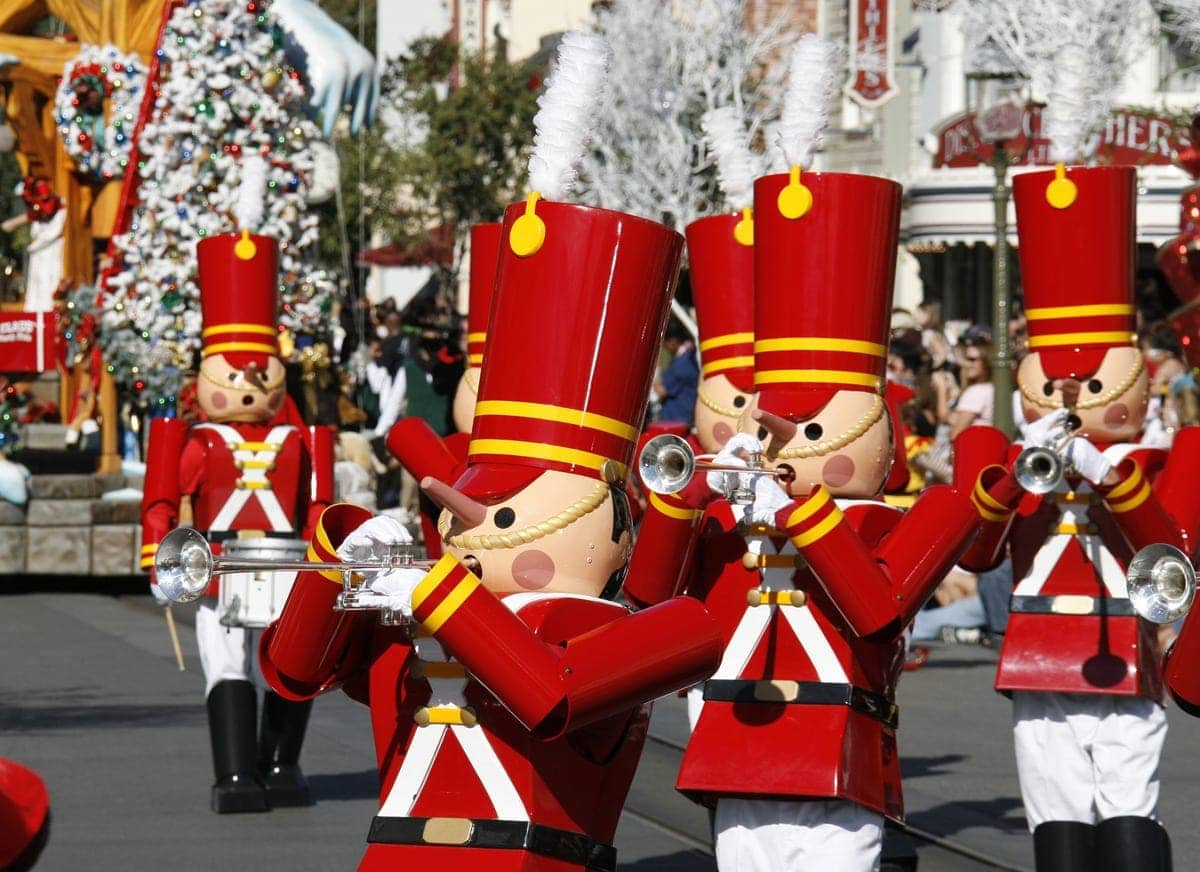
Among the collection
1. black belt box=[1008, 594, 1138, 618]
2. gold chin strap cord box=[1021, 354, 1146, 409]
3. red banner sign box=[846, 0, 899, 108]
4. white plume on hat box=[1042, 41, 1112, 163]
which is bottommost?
black belt box=[1008, 594, 1138, 618]

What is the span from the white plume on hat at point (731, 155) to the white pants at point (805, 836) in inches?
98.6

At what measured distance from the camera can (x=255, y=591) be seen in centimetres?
778

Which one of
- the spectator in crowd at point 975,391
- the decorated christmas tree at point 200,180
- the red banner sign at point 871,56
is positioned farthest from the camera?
the red banner sign at point 871,56

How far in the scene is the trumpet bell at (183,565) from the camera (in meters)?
4.52

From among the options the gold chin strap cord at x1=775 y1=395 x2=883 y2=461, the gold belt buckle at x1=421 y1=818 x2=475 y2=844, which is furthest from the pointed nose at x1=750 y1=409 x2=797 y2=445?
the gold belt buckle at x1=421 y1=818 x2=475 y2=844

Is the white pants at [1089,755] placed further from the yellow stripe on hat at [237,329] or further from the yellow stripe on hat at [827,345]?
the yellow stripe on hat at [237,329]

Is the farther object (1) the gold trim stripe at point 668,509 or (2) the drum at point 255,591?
(2) the drum at point 255,591

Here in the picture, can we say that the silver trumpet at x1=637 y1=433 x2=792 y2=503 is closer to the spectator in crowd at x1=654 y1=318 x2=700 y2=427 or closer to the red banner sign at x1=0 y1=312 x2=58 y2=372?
the spectator in crowd at x1=654 y1=318 x2=700 y2=427

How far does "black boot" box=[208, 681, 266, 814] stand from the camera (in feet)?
28.7

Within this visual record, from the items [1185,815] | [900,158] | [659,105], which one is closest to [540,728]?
[1185,815]

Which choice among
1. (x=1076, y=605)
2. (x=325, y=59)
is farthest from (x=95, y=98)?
(x=1076, y=605)

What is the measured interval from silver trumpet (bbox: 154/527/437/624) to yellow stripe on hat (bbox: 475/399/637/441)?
0.49m

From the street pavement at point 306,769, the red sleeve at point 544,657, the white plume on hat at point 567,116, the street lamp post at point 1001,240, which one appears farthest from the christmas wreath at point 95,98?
the red sleeve at point 544,657

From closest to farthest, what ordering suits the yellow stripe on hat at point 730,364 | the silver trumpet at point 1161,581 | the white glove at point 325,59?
the silver trumpet at point 1161,581, the yellow stripe on hat at point 730,364, the white glove at point 325,59
